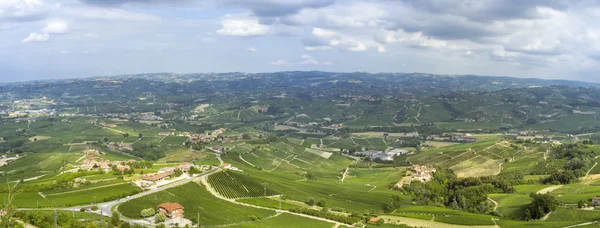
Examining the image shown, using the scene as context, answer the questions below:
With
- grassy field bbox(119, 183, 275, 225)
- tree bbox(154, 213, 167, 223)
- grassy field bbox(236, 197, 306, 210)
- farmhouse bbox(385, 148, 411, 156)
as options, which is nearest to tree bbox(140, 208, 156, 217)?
grassy field bbox(119, 183, 275, 225)

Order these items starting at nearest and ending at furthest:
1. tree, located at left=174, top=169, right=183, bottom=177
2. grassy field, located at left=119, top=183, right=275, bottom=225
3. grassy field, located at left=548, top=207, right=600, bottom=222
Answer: grassy field, located at left=119, top=183, right=275, bottom=225 < grassy field, located at left=548, top=207, right=600, bottom=222 < tree, located at left=174, top=169, right=183, bottom=177

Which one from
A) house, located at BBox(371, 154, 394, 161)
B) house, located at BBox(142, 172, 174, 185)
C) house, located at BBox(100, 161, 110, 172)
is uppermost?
house, located at BBox(142, 172, 174, 185)

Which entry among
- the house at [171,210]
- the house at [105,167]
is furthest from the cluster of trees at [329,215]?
the house at [105,167]

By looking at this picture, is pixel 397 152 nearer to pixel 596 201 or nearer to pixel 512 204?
pixel 512 204

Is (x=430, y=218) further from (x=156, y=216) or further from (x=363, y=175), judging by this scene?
(x=363, y=175)

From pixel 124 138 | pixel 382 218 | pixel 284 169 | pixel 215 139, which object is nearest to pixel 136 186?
pixel 382 218

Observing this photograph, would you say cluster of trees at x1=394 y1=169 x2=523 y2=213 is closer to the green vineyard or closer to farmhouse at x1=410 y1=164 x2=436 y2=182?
farmhouse at x1=410 y1=164 x2=436 y2=182

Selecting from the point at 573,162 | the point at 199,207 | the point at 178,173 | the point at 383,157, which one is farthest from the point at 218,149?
the point at 573,162
